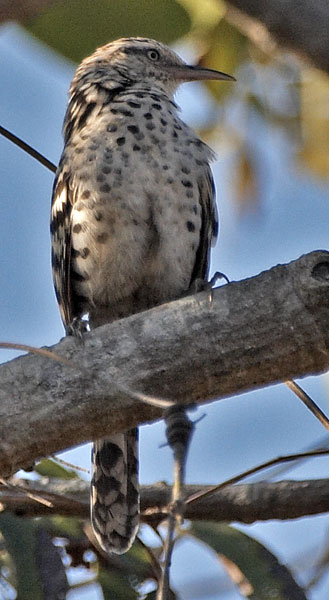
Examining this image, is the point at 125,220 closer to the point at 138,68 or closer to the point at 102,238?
the point at 102,238

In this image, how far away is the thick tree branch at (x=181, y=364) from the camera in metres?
2.35

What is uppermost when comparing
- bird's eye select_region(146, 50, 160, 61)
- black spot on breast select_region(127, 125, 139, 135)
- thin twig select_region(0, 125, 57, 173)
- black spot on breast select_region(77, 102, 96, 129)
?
bird's eye select_region(146, 50, 160, 61)

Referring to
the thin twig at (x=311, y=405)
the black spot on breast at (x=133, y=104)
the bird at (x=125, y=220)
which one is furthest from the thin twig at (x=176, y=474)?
the black spot on breast at (x=133, y=104)

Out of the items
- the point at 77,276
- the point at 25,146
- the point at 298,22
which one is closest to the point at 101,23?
the point at 25,146

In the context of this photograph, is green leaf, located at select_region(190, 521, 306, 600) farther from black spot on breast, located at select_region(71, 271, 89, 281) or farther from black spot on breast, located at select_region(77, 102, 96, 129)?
black spot on breast, located at select_region(77, 102, 96, 129)

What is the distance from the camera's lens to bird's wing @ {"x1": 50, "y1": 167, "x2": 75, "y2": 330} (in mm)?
4027

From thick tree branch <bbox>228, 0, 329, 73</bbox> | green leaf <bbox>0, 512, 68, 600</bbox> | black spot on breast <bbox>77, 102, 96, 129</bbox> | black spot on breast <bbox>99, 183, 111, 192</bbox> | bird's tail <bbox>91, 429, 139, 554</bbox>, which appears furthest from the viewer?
black spot on breast <bbox>77, 102, 96, 129</bbox>

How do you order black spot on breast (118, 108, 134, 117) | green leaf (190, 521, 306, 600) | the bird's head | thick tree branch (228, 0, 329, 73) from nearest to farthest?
thick tree branch (228, 0, 329, 73), green leaf (190, 521, 306, 600), black spot on breast (118, 108, 134, 117), the bird's head

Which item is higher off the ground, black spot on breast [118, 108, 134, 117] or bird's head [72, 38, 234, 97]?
bird's head [72, 38, 234, 97]

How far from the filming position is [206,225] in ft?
13.7

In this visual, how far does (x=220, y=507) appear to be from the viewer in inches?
130

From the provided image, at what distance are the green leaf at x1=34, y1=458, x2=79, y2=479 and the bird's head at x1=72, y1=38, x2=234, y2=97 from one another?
172 centimetres

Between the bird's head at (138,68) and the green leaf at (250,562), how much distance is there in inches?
80.9

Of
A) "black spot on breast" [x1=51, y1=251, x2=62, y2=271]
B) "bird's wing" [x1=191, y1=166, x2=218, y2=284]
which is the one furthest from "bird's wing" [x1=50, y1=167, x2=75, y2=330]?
"bird's wing" [x1=191, y1=166, x2=218, y2=284]
